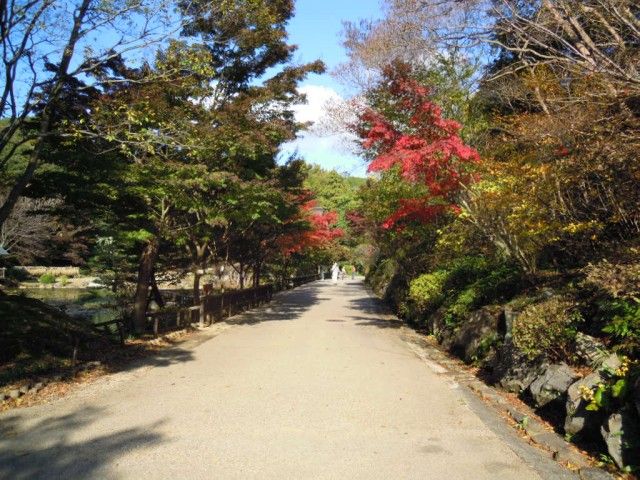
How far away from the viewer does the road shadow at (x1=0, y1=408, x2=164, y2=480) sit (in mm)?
4242

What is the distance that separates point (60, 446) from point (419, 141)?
8.06 m

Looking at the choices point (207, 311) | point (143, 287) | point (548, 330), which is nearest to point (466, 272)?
point (548, 330)

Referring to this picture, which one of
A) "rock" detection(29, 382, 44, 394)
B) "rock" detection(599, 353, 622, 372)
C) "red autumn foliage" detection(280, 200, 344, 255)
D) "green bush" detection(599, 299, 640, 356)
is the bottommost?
"rock" detection(29, 382, 44, 394)

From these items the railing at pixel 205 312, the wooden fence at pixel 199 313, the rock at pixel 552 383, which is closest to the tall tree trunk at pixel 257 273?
the wooden fence at pixel 199 313

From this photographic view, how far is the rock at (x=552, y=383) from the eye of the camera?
561 centimetres

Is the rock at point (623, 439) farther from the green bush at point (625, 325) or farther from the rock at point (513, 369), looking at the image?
the rock at point (513, 369)

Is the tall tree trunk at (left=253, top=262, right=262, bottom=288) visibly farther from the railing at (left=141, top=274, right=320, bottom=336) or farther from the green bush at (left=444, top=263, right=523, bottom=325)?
the green bush at (left=444, top=263, right=523, bottom=325)

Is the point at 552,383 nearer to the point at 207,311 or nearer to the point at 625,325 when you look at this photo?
the point at 625,325

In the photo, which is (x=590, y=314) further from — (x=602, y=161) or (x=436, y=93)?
(x=436, y=93)

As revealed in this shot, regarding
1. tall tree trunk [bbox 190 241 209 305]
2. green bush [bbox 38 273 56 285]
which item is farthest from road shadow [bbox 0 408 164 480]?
green bush [bbox 38 273 56 285]

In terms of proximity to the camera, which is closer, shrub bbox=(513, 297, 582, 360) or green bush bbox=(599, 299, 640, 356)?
green bush bbox=(599, 299, 640, 356)

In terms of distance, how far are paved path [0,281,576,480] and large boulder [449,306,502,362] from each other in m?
0.89

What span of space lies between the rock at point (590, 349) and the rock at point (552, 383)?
0.22m

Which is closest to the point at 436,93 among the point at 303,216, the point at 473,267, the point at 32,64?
the point at 473,267
